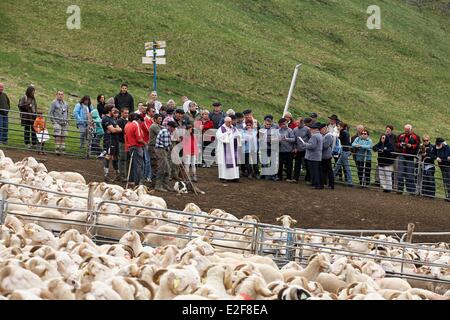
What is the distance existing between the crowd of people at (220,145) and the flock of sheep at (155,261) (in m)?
→ 2.37

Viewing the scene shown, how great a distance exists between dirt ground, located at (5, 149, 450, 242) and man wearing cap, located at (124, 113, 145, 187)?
3.13 ft

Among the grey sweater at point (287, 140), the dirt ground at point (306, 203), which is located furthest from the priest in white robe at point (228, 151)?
the grey sweater at point (287, 140)

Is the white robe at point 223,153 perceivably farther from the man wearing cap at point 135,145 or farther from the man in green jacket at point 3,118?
the man in green jacket at point 3,118

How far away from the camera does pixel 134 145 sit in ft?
78.0

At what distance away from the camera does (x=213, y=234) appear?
1827 centimetres

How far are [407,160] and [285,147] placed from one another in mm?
3886

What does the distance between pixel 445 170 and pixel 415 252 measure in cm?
1031

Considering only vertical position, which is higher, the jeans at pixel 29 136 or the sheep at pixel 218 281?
the jeans at pixel 29 136

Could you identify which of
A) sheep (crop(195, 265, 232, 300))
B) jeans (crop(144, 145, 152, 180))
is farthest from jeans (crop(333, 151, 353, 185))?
sheep (crop(195, 265, 232, 300))

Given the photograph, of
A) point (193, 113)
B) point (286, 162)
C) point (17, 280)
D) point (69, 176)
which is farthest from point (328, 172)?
point (17, 280)

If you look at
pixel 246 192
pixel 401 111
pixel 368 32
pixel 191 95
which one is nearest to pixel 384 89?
pixel 401 111

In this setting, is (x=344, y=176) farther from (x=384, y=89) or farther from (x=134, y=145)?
(x=384, y=89)

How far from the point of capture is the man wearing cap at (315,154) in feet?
87.8

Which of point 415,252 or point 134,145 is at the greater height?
point 134,145
